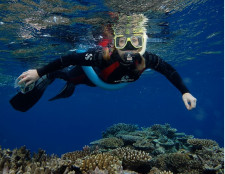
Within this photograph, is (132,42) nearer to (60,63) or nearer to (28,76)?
(60,63)

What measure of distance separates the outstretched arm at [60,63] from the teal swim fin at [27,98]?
249cm

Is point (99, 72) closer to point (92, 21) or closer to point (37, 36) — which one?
point (92, 21)

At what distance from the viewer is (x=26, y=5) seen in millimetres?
9352

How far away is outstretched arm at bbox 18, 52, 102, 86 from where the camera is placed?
4793 mm

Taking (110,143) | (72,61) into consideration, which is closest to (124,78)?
(72,61)

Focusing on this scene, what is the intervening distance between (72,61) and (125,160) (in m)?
3.38

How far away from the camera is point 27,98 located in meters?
7.41

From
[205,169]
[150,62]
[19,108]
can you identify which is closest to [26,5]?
[19,108]

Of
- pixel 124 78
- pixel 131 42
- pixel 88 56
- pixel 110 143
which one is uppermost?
pixel 131 42

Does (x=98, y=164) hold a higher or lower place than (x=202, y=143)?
higher

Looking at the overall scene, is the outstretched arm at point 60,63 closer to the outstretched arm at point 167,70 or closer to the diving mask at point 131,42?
the diving mask at point 131,42

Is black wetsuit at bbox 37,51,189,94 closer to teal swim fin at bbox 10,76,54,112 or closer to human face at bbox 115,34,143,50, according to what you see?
human face at bbox 115,34,143,50

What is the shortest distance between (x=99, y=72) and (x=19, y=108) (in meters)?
3.56

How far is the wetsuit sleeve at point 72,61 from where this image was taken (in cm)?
512
